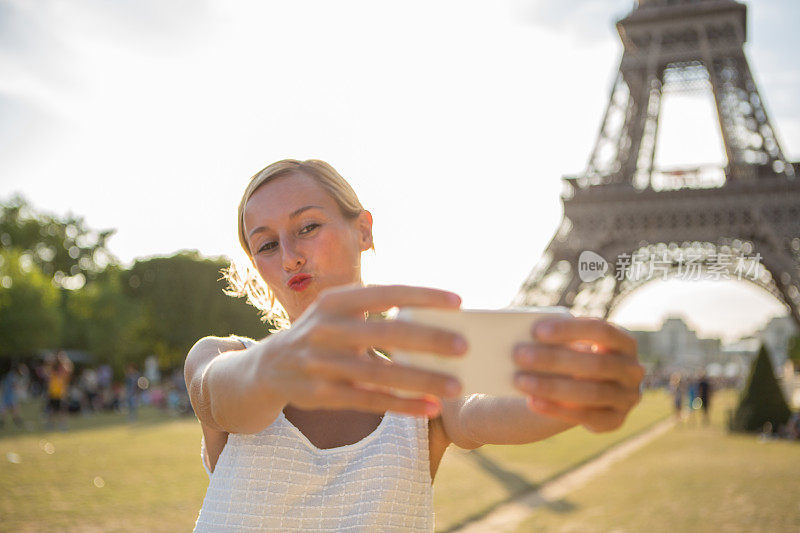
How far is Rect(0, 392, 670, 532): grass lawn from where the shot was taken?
8.52 metres

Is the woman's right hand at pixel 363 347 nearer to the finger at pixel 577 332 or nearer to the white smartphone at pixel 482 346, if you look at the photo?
the white smartphone at pixel 482 346

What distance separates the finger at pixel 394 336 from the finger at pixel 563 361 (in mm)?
107

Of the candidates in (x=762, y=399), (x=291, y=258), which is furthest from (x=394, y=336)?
(x=762, y=399)

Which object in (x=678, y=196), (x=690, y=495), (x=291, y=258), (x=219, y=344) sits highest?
(x=678, y=196)

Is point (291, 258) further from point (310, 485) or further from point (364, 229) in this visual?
point (310, 485)

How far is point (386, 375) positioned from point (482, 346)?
0.16 m

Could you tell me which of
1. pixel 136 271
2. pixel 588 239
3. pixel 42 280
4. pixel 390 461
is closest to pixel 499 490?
pixel 390 461

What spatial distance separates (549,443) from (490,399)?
17.0 meters

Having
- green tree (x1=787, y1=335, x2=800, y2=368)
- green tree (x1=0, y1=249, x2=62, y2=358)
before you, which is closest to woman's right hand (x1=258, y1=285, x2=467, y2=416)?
green tree (x1=0, y1=249, x2=62, y2=358)

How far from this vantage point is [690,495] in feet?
34.8

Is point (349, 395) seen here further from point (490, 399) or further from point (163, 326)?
point (163, 326)

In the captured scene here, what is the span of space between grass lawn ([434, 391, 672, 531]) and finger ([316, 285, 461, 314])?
7.60 meters

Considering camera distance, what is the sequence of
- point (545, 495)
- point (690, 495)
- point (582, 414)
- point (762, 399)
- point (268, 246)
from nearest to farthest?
1. point (582, 414)
2. point (268, 246)
3. point (545, 495)
4. point (690, 495)
5. point (762, 399)

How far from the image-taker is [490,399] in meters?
1.68
